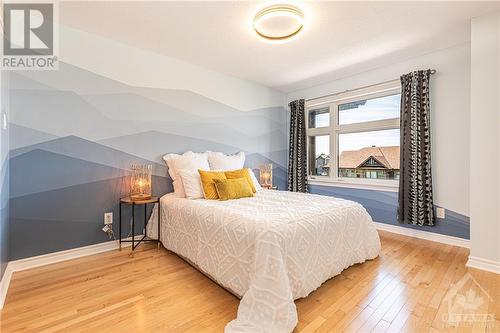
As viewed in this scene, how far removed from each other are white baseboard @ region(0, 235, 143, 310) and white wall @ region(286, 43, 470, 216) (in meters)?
3.90

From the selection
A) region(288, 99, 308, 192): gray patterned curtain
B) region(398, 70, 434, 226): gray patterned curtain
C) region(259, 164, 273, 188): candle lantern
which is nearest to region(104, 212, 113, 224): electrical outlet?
region(259, 164, 273, 188): candle lantern

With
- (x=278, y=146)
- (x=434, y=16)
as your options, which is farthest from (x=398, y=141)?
(x=278, y=146)

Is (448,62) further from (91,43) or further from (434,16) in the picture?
(91,43)

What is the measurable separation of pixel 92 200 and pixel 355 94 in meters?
3.87

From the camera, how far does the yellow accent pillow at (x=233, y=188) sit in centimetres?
257

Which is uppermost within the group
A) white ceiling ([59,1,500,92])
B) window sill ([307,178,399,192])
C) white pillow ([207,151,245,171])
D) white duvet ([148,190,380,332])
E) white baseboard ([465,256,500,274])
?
white ceiling ([59,1,500,92])

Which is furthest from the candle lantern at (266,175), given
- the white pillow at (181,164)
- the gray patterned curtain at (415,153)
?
the gray patterned curtain at (415,153)

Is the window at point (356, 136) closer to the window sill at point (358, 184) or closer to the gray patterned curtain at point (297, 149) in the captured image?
the window sill at point (358, 184)

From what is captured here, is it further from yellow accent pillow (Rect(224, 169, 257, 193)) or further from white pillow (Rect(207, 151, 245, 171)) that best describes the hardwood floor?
white pillow (Rect(207, 151, 245, 171))

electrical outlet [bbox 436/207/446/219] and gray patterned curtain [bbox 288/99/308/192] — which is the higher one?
gray patterned curtain [bbox 288/99/308/192]

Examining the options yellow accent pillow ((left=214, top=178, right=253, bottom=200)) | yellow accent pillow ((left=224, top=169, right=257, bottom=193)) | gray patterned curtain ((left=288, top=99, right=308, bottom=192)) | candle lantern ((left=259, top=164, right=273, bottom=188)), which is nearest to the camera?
yellow accent pillow ((left=214, top=178, right=253, bottom=200))

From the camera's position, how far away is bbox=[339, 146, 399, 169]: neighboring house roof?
342 cm

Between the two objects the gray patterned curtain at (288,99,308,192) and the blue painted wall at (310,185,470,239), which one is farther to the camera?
the gray patterned curtain at (288,99,308,192)

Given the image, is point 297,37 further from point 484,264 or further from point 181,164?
point 484,264
